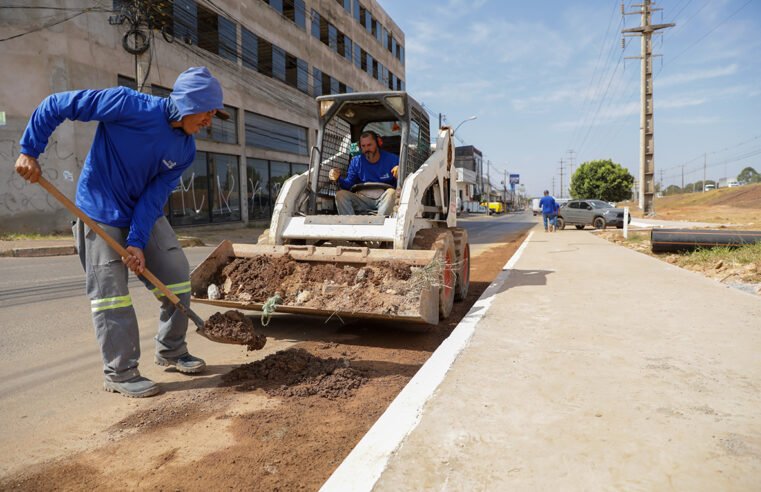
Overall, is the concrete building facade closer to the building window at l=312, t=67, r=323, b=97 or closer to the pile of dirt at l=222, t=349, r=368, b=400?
the building window at l=312, t=67, r=323, b=97

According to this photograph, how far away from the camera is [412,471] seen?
1.93 m

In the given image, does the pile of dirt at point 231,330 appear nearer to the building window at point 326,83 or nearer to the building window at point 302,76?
the building window at point 302,76

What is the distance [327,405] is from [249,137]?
2095cm

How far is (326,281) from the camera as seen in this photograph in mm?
4465

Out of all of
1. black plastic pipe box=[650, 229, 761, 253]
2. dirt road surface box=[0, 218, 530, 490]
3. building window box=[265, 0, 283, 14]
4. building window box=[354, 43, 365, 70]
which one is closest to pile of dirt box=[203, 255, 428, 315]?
dirt road surface box=[0, 218, 530, 490]

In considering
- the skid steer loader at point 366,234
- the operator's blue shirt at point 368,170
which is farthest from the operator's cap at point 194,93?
the operator's blue shirt at point 368,170

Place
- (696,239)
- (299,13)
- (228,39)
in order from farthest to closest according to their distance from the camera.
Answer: (299,13) → (228,39) → (696,239)

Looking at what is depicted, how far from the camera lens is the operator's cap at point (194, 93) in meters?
3.13

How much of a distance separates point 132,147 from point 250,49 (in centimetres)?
2165

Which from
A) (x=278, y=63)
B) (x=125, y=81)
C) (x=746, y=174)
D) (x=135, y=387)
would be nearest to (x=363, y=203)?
(x=135, y=387)

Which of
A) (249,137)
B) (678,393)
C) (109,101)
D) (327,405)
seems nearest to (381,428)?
(327,405)

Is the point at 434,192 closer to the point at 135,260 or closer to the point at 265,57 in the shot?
the point at 135,260

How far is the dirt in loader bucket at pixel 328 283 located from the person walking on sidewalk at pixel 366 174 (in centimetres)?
127

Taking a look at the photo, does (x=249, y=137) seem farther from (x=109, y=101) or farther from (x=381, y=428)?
(x=381, y=428)
